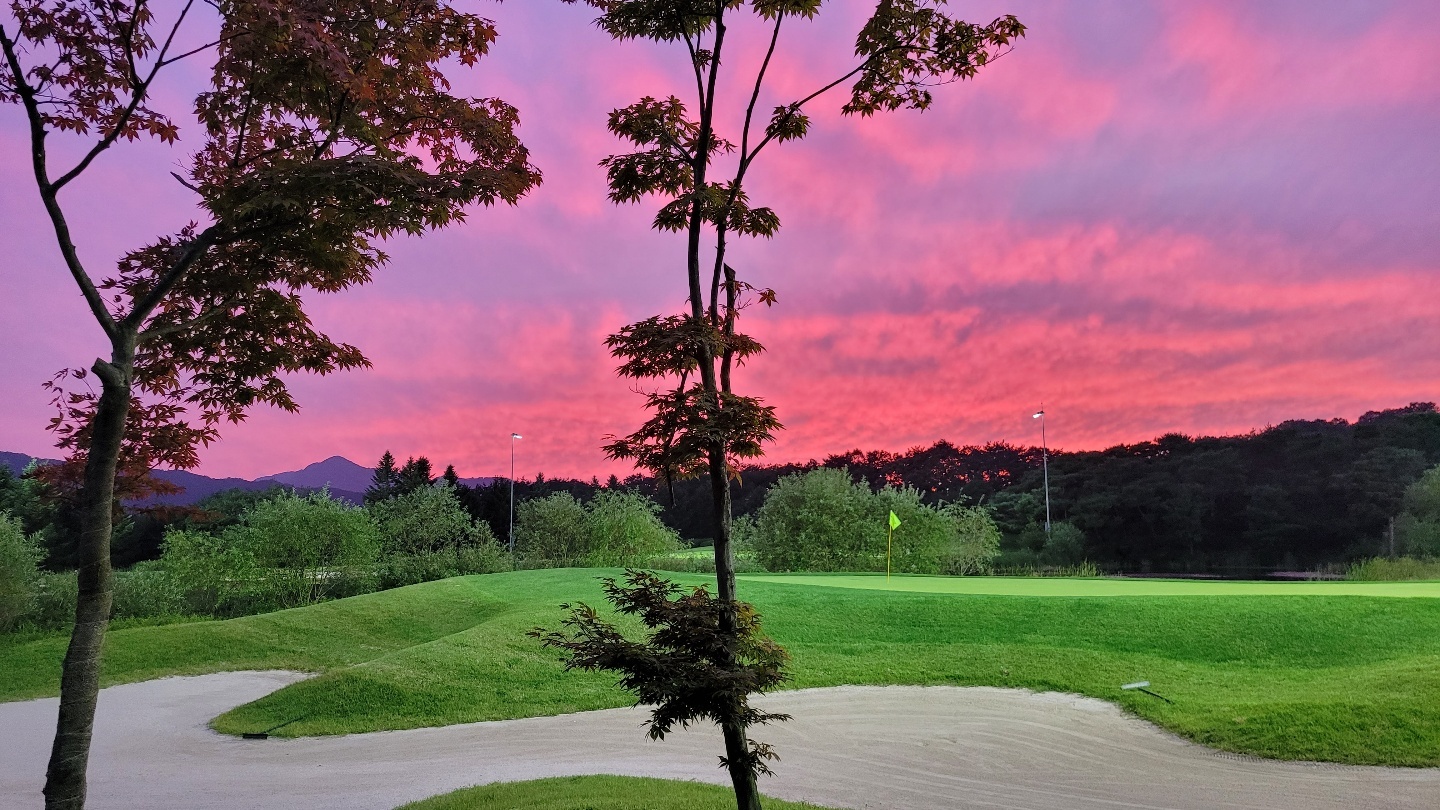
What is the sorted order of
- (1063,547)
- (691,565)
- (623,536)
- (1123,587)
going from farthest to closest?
(1063,547), (623,536), (691,565), (1123,587)

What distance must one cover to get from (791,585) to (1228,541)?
36971 millimetres

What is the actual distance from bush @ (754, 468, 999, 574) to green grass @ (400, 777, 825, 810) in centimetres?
2380

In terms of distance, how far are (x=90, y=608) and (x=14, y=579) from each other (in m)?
17.4

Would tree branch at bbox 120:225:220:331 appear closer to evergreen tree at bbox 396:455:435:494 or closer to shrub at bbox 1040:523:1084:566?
shrub at bbox 1040:523:1084:566

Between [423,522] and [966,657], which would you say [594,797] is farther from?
[423,522]

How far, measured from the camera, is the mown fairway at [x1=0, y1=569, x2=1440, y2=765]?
8633mm

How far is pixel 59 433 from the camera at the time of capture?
226 inches

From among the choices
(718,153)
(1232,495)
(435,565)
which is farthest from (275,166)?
(1232,495)

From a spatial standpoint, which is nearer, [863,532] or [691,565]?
[691,565]

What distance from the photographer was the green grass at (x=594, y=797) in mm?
5621

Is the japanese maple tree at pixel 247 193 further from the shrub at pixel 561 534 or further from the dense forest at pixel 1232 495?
the dense forest at pixel 1232 495

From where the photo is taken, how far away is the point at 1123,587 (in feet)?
57.5

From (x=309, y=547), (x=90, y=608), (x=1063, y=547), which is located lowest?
(x=1063, y=547)

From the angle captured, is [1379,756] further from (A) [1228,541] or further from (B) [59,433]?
(A) [1228,541]
